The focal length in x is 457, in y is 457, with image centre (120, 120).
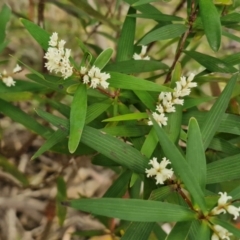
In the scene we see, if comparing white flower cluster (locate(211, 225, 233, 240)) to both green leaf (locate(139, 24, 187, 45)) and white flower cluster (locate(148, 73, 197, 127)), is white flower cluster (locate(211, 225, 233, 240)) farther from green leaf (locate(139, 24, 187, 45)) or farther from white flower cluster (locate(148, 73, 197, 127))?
green leaf (locate(139, 24, 187, 45))

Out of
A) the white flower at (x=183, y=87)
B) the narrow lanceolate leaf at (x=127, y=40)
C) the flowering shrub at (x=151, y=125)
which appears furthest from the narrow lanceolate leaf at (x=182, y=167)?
the narrow lanceolate leaf at (x=127, y=40)

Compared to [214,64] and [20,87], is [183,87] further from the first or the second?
[20,87]

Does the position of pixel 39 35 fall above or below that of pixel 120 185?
above

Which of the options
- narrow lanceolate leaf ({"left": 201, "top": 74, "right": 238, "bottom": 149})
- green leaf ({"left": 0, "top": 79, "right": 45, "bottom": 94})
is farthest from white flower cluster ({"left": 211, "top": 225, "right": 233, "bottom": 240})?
green leaf ({"left": 0, "top": 79, "right": 45, "bottom": 94})

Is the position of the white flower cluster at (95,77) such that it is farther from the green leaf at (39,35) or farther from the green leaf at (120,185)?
the green leaf at (120,185)

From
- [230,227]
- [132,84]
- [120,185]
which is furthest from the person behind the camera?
[120,185]


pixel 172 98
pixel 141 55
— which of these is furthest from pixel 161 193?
pixel 141 55
